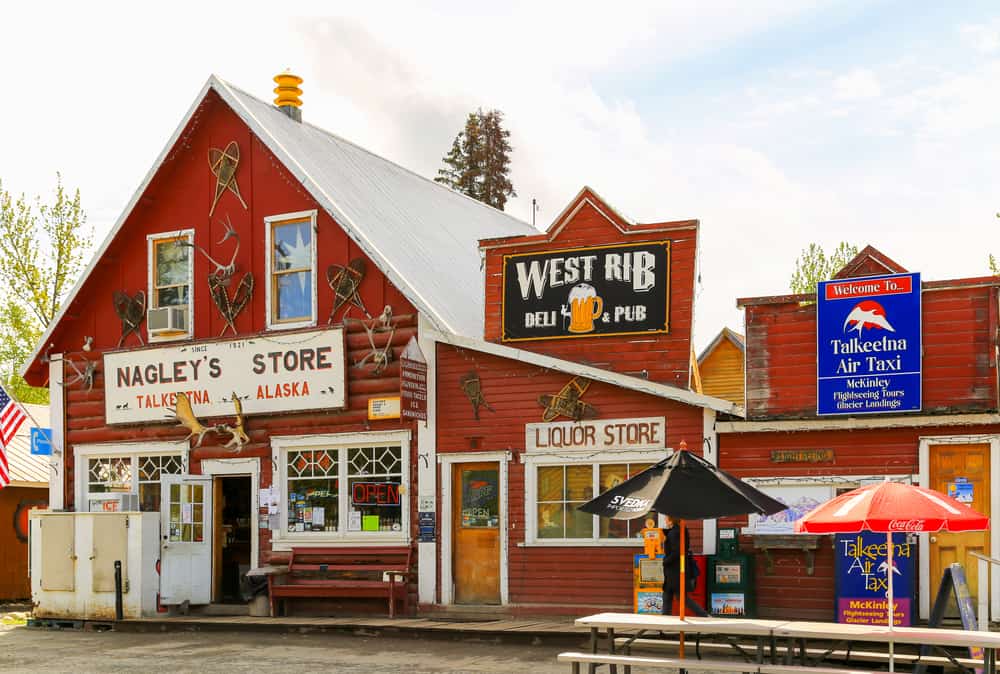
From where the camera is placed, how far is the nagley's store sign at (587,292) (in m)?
17.8

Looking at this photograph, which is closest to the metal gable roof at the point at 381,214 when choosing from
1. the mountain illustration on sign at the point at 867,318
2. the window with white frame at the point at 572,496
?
the window with white frame at the point at 572,496

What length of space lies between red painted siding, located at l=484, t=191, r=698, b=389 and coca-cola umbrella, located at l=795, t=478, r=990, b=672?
6.35 metres

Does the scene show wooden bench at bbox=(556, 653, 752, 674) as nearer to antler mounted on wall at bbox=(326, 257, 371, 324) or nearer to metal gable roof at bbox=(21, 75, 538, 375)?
metal gable roof at bbox=(21, 75, 538, 375)

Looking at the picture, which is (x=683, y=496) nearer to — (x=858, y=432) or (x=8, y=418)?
(x=858, y=432)

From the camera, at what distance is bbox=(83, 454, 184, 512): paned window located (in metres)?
21.3

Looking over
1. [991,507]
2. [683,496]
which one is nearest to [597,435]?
[991,507]

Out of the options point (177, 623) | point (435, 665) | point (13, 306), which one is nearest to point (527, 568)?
point (435, 665)

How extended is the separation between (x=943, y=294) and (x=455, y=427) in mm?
7018

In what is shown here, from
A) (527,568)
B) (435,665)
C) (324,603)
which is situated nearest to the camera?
(435,665)

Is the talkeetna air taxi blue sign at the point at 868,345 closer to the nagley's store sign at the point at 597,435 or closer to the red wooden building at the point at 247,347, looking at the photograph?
the nagley's store sign at the point at 597,435

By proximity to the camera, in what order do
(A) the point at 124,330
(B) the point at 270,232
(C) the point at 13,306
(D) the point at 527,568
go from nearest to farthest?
(D) the point at 527,568
(B) the point at 270,232
(A) the point at 124,330
(C) the point at 13,306

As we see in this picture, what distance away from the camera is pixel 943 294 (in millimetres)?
15750

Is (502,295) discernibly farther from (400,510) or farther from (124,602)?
(124,602)

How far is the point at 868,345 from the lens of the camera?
1603 centimetres
